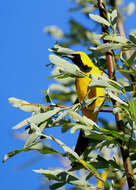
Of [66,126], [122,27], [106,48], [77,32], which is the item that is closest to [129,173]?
[66,126]

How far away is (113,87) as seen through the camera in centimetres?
91

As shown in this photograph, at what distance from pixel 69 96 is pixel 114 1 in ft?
1.86

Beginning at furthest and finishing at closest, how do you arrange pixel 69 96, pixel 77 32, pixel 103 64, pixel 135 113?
pixel 77 32 → pixel 69 96 → pixel 103 64 → pixel 135 113

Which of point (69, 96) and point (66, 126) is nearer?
point (66, 126)

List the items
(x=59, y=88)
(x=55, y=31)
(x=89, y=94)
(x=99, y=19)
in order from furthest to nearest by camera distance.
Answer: (x=55, y=31), (x=59, y=88), (x=89, y=94), (x=99, y=19)

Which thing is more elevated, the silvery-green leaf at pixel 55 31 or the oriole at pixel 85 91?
the silvery-green leaf at pixel 55 31

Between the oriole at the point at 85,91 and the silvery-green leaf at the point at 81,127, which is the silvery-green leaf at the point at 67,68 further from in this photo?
the oriole at the point at 85,91

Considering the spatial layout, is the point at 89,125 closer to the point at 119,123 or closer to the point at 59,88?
the point at 119,123

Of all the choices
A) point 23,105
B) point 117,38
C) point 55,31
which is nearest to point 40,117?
point 23,105

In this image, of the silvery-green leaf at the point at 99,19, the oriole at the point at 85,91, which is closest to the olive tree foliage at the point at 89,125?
the silvery-green leaf at the point at 99,19

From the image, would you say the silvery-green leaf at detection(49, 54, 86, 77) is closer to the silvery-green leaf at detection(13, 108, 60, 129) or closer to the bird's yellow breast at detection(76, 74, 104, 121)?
the silvery-green leaf at detection(13, 108, 60, 129)

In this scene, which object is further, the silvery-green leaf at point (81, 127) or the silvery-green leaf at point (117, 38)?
the silvery-green leaf at point (117, 38)

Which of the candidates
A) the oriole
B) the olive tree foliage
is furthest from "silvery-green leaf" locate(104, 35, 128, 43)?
the oriole

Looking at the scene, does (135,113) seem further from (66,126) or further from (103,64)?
(103,64)
